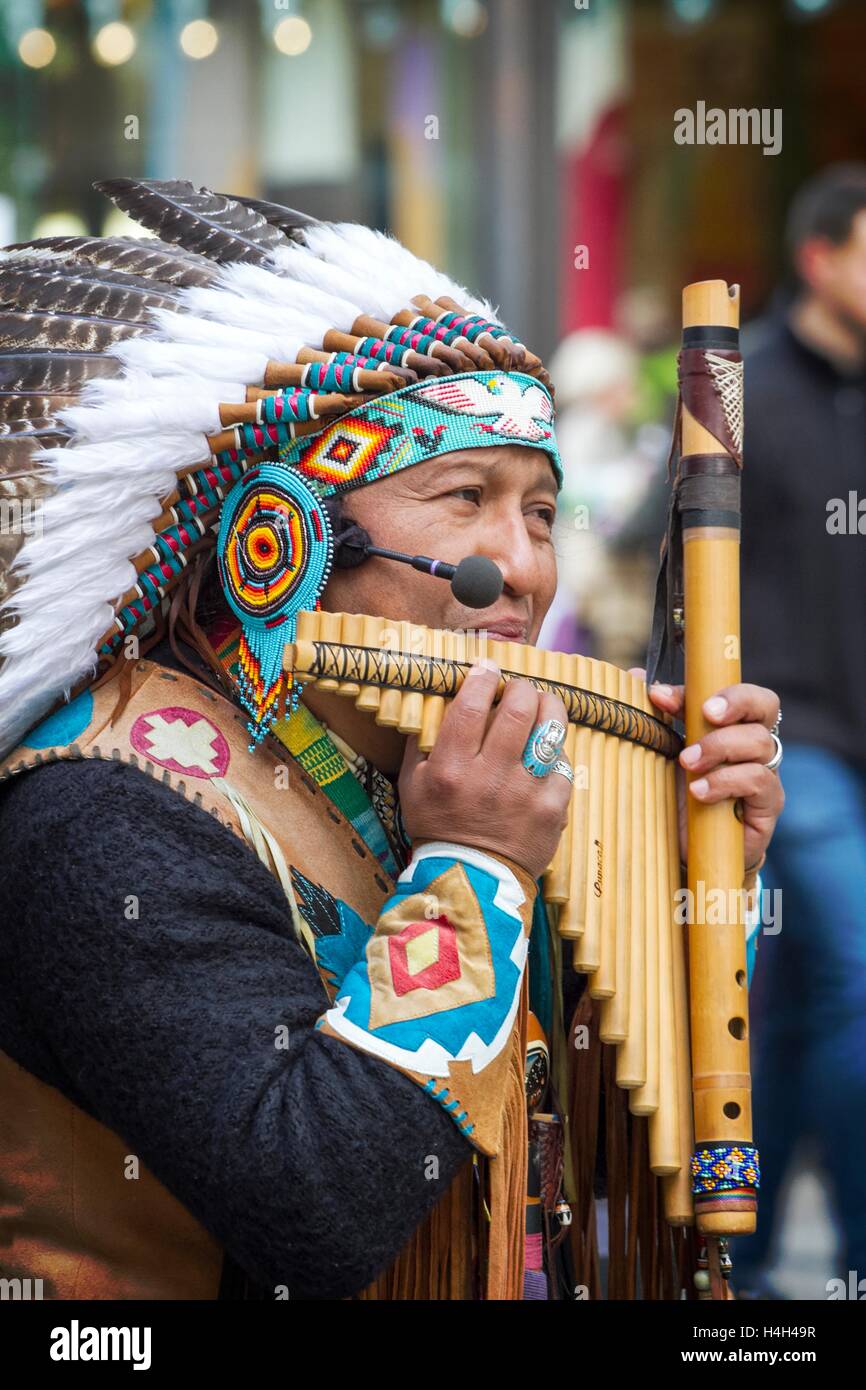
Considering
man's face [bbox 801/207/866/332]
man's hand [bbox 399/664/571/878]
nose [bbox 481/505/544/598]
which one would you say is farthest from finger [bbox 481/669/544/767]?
man's face [bbox 801/207/866/332]

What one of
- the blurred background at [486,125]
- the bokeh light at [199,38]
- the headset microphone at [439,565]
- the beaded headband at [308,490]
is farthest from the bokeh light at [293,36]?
the headset microphone at [439,565]

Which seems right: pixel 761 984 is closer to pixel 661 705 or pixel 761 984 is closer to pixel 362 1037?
pixel 661 705

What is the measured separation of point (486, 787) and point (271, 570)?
0.45 metres

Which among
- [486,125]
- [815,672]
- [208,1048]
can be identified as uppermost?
[486,125]

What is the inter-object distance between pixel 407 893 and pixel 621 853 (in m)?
0.38

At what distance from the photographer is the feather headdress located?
234cm

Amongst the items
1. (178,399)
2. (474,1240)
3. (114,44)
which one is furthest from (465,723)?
(114,44)

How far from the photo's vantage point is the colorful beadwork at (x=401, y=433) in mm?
2484

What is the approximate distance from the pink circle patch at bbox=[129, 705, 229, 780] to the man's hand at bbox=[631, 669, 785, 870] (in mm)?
711

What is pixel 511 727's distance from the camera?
2.27 meters

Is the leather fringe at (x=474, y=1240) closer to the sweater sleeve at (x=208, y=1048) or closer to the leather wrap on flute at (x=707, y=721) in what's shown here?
the sweater sleeve at (x=208, y=1048)

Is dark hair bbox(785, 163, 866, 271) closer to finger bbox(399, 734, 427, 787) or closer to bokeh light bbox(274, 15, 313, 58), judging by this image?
finger bbox(399, 734, 427, 787)

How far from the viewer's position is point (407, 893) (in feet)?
7.44

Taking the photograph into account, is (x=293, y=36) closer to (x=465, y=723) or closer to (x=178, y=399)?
(x=178, y=399)
